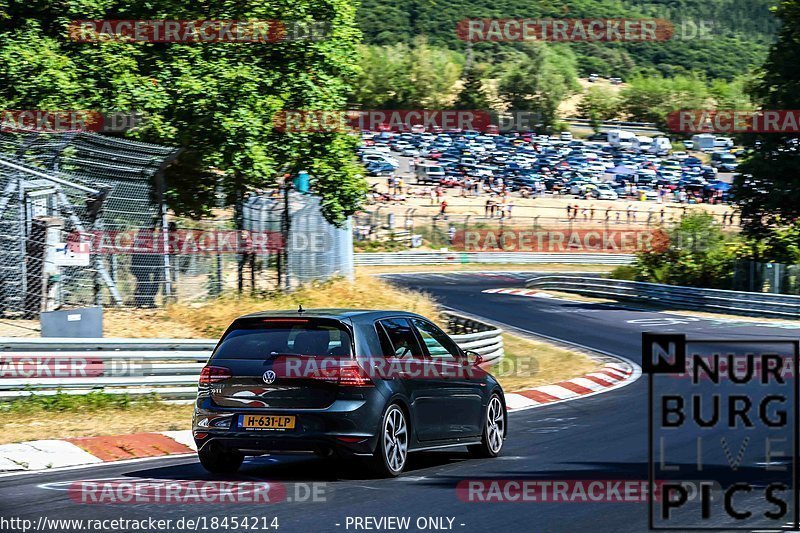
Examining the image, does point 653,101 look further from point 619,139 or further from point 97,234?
point 97,234

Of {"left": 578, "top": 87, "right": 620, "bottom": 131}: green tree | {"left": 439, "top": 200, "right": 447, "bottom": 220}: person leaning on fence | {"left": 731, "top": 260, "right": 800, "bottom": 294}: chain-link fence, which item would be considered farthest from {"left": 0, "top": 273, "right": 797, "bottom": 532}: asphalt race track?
{"left": 578, "top": 87, "right": 620, "bottom": 131}: green tree

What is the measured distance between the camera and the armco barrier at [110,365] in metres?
14.2

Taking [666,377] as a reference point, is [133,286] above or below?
above

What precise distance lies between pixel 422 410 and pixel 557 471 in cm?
135

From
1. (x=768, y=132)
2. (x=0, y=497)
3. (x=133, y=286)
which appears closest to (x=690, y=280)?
(x=768, y=132)

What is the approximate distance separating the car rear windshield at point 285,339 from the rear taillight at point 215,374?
0.37 ft

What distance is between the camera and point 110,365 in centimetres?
1482

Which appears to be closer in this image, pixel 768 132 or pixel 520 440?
pixel 520 440

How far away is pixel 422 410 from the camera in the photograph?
390 inches

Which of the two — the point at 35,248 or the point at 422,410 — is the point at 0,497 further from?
the point at 35,248

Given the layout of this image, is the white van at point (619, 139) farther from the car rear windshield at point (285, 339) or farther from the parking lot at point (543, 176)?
the car rear windshield at point (285, 339)

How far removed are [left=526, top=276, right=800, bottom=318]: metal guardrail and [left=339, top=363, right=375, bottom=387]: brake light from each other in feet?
87.2

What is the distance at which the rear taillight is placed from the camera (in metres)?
9.27

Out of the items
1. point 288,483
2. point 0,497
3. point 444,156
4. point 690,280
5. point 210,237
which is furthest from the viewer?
point 444,156
